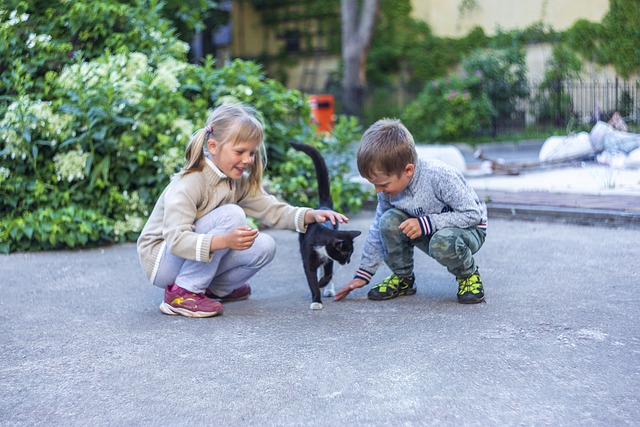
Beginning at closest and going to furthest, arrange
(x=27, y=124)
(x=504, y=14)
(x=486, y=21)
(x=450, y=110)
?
1. (x=27, y=124)
2. (x=450, y=110)
3. (x=504, y=14)
4. (x=486, y=21)

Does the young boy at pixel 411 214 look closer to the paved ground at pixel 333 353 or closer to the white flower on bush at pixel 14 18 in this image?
the paved ground at pixel 333 353

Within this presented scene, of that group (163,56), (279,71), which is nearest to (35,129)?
(163,56)

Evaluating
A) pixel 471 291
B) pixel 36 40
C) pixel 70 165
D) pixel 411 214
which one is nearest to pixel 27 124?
pixel 70 165

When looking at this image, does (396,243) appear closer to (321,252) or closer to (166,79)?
(321,252)

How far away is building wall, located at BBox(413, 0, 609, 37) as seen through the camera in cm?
1900

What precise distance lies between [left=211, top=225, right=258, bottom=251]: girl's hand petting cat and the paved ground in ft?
1.26

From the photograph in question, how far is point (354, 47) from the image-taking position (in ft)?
62.2

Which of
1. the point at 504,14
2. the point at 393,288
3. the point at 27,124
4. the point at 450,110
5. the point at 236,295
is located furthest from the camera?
the point at 504,14

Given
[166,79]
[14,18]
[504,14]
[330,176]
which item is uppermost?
[504,14]

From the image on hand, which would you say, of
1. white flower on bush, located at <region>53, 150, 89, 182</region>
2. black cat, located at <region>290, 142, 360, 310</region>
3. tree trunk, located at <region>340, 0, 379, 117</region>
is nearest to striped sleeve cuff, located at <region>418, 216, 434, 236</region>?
black cat, located at <region>290, 142, 360, 310</region>

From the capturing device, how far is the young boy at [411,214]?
374cm

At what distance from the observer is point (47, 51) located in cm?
633

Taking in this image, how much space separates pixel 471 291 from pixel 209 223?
1352 millimetres

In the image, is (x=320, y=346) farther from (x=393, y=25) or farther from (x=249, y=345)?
(x=393, y=25)
